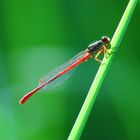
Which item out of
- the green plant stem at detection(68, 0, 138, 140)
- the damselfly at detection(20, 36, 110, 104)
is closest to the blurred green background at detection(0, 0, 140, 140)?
the damselfly at detection(20, 36, 110, 104)

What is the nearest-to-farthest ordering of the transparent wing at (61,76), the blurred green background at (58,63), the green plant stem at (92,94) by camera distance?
the green plant stem at (92,94), the transparent wing at (61,76), the blurred green background at (58,63)

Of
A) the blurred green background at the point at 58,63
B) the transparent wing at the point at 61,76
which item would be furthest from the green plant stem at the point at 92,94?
the blurred green background at the point at 58,63

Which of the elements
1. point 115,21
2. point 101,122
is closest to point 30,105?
point 101,122

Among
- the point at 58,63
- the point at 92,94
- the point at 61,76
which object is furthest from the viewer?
the point at 58,63

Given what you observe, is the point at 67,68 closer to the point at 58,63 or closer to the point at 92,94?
the point at 58,63

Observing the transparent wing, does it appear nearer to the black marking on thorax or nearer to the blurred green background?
the black marking on thorax

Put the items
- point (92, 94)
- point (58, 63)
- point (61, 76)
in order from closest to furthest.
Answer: point (92, 94) → point (61, 76) → point (58, 63)

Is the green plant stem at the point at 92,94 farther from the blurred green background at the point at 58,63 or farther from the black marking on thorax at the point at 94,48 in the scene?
the blurred green background at the point at 58,63

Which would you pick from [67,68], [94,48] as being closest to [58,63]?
[67,68]

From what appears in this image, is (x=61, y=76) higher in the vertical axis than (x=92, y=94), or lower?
lower
